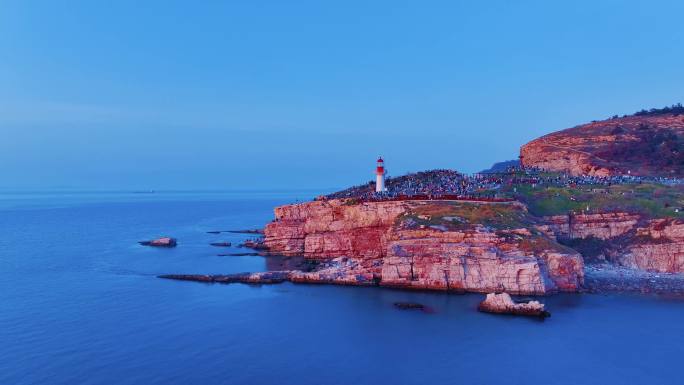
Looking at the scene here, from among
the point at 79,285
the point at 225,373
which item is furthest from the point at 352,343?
the point at 79,285

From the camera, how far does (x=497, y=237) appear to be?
4288 centimetres

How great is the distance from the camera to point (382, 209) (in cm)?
5278

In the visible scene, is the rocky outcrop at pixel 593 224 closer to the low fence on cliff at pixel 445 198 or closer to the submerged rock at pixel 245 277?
the low fence on cliff at pixel 445 198

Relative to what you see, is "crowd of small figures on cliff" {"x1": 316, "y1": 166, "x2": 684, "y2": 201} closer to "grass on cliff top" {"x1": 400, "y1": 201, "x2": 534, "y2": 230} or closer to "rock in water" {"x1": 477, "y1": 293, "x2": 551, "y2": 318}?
"grass on cliff top" {"x1": 400, "y1": 201, "x2": 534, "y2": 230}

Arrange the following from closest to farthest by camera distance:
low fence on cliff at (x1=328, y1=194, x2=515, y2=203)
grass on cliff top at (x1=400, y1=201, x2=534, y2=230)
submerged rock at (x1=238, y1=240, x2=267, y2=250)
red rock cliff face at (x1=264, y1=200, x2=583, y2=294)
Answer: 1. red rock cliff face at (x1=264, y1=200, x2=583, y2=294)
2. grass on cliff top at (x1=400, y1=201, x2=534, y2=230)
3. low fence on cliff at (x1=328, y1=194, x2=515, y2=203)
4. submerged rock at (x1=238, y1=240, x2=267, y2=250)

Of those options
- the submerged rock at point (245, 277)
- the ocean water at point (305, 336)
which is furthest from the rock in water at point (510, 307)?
the submerged rock at point (245, 277)

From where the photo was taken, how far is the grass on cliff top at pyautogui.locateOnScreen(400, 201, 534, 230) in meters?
45.6

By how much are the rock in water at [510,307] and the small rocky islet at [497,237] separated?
78 mm

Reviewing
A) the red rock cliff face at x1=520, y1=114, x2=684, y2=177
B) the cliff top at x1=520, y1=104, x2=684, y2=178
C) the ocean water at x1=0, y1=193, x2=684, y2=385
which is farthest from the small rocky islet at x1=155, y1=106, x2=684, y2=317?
the cliff top at x1=520, y1=104, x2=684, y2=178

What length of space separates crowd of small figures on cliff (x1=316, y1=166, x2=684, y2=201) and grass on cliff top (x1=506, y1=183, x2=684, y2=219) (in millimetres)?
2447

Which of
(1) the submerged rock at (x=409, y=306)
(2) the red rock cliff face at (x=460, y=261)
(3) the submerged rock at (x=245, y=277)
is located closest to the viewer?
(1) the submerged rock at (x=409, y=306)

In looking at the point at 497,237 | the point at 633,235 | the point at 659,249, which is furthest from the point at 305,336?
the point at 633,235

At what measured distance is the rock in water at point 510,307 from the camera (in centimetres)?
3575

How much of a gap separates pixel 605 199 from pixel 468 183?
56.0 ft
